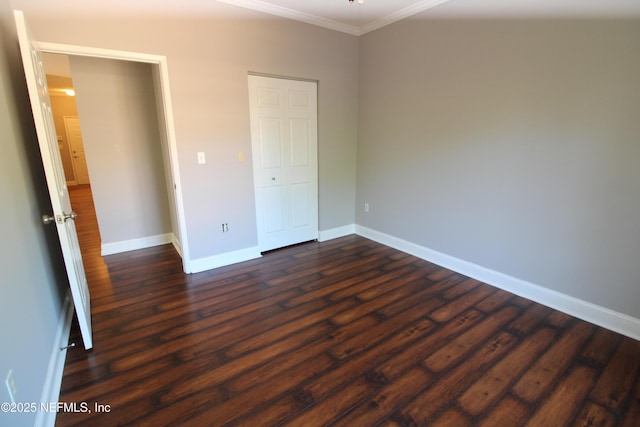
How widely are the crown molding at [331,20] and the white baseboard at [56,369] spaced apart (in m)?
3.04

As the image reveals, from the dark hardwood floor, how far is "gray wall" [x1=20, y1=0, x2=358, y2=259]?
85 centimetres

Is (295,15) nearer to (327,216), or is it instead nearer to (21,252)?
(327,216)

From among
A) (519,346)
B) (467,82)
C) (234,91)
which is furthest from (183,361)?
(467,82)

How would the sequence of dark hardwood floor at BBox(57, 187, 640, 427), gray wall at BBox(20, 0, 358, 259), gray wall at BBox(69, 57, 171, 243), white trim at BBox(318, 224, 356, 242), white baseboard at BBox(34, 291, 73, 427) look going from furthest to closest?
1. white trim at BBox(318, 224, 356, 242)
2. gray wall at BBox(69, 57, 171, 243)
3. gray wall at BBox(20, 0, 358, 259)
4. dark hardwood floor at BBox(57, 187, 640, 427)
5. white baseboard at BBox(34, 291, 73, 427)

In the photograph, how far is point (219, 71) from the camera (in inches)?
119

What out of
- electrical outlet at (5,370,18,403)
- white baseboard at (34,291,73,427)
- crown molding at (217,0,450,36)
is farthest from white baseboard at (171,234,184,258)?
crown molding at (217,0,450,36)

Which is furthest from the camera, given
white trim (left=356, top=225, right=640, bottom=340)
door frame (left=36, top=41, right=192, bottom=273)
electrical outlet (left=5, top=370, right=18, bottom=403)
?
door frame (left=36, top=41, right=192, bottom=273)

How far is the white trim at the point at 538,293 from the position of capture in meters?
2.23

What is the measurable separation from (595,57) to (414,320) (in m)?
2.27

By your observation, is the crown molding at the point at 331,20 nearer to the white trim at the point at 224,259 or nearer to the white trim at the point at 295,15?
the white trim at the point at 295,15

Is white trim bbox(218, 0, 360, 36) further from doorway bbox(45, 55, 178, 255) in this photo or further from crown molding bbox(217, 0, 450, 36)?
doorway bbox(45, 55, 178, 255)

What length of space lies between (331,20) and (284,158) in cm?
168

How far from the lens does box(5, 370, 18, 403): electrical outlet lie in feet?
3.98

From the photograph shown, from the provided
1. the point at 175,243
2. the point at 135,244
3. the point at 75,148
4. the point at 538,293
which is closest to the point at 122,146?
the point at 135,244
